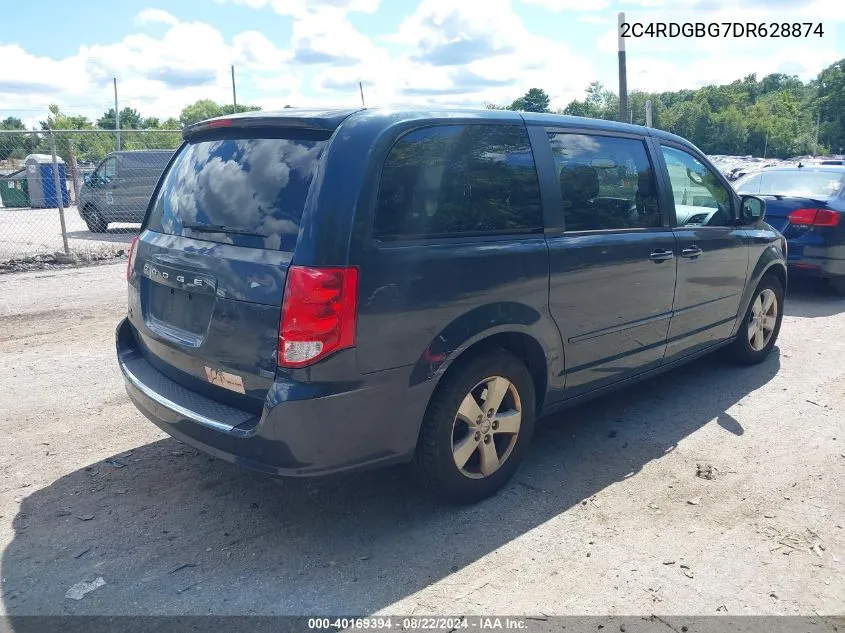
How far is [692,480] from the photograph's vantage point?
396 cm

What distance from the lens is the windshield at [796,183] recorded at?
8.98 m

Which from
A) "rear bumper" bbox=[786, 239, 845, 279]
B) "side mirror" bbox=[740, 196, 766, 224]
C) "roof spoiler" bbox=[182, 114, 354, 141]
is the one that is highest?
"roof spoiler" bbox=[182, 114, 354, 141]

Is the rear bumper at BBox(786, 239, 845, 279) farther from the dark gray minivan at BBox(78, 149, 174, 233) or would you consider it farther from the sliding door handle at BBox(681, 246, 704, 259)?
the dark gray minivan at BBox(78, 149, 174, 233)

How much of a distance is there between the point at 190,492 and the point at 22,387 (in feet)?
7.62

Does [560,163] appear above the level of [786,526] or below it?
above

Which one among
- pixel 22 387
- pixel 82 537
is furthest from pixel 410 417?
pixel 22 387

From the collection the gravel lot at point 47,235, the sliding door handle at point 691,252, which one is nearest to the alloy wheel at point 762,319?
the sliding door handle at point 691,252

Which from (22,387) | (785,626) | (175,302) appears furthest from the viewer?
(22,387)

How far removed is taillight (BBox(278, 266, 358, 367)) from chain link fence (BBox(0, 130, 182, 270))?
8830mm

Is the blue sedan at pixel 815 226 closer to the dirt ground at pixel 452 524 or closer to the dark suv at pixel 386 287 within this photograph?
the dirt ground at pixel 452 524

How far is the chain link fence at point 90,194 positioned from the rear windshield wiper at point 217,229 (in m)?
7.99

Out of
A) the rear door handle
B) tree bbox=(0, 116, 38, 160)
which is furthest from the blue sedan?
tree bbox=(0, 116, 38, 160)

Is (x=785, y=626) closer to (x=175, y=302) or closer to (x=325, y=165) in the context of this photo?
(x=325, y=165)

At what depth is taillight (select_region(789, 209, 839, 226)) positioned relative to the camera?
838cm
